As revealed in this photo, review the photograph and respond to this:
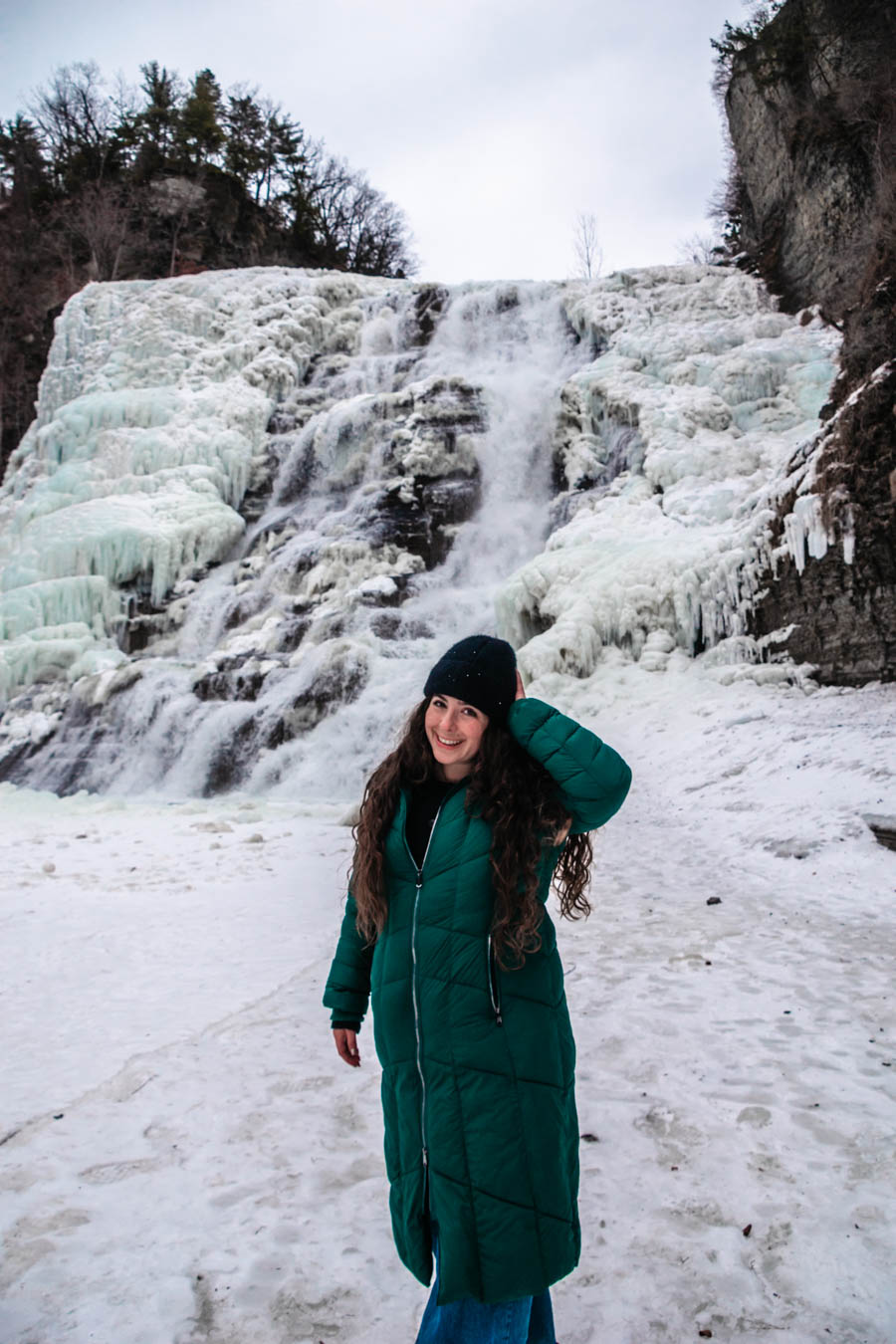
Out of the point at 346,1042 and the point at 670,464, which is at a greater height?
the point at 670,464

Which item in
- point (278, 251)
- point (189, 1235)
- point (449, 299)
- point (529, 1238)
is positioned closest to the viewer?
point (529, 1238)

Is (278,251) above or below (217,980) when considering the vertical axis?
above

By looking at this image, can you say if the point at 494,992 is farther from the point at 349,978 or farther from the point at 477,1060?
the point at 349,978

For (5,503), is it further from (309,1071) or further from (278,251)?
(309,1071)

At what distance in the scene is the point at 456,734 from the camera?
165 cm

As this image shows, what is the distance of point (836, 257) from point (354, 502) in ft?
40.1

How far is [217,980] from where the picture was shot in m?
3.91

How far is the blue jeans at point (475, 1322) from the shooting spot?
4.48 feet

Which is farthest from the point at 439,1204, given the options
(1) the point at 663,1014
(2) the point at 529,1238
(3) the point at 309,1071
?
(1) the point at 663,1014

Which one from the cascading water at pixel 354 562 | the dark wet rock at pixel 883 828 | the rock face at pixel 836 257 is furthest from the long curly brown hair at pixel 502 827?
the cascading water at pixel 354 562

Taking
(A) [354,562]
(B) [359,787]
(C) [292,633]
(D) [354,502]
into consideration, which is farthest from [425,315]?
(B) [359,787]

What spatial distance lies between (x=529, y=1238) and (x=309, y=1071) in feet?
5.89

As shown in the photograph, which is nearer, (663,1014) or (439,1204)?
(439,1204)

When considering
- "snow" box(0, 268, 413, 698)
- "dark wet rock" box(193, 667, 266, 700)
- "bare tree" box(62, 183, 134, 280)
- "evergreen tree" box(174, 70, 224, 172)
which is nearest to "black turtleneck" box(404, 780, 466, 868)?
"dark wet rock" box(193, 667, 266, 700)
